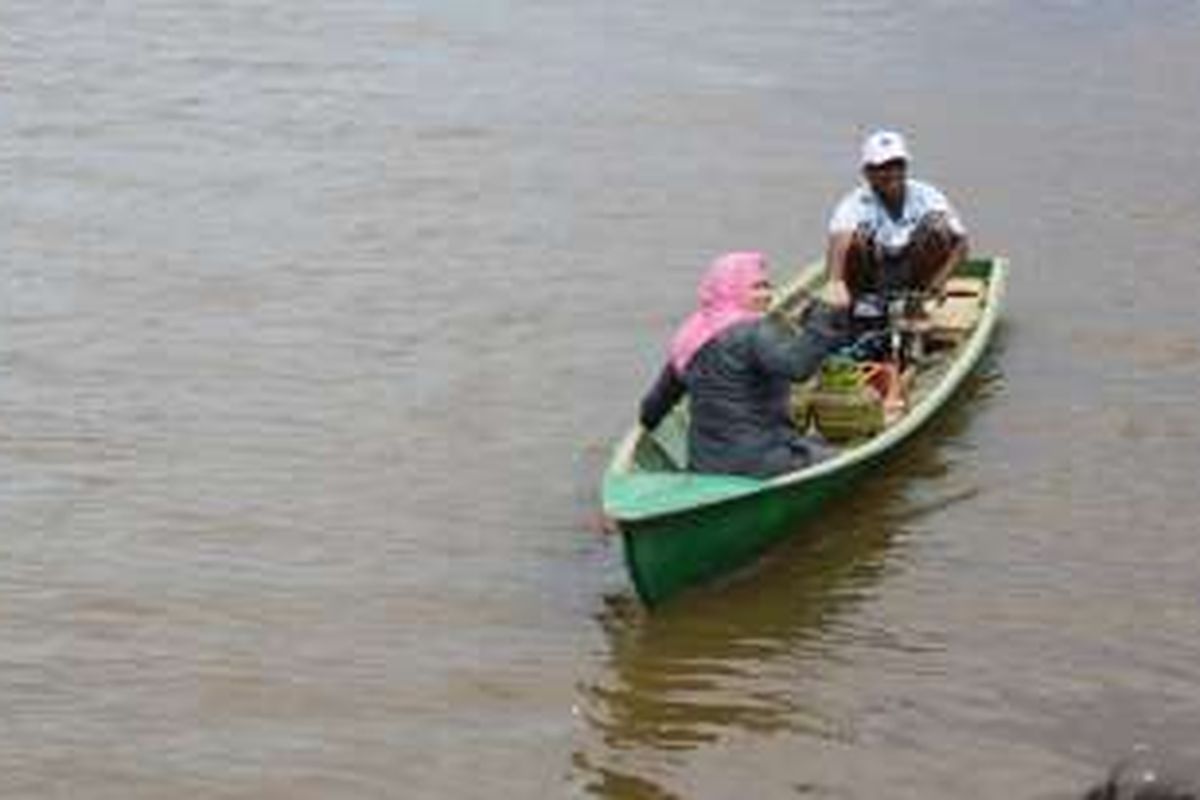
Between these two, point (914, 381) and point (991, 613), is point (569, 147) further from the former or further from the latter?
point (991, 613)

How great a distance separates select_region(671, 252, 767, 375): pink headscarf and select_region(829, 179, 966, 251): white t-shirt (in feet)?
7.68

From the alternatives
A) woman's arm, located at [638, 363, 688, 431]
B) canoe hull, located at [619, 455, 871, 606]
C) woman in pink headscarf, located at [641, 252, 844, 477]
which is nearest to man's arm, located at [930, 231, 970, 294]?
canoe hull, located at [619, 455, 871, 606]

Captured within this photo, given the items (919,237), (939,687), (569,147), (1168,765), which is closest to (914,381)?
(919,237)

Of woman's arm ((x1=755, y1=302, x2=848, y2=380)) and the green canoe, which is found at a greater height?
woman's arm ((x1=755, y1=302, x2=848, y2=380))

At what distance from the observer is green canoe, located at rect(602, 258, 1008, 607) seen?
8891mm

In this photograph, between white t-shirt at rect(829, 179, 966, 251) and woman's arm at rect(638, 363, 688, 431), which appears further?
white t-shirt at rect(829, 179, 966, 251)

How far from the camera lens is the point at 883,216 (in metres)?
11.7

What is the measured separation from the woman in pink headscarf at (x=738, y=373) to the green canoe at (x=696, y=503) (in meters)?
0.11

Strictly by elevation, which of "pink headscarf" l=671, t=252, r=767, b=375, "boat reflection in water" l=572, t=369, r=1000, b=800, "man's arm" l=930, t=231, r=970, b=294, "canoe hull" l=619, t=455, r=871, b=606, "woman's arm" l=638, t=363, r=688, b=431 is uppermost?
"pink headscarf" l=671, t=252, r=767, b=375

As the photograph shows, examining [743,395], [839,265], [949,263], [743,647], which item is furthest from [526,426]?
[743,647]

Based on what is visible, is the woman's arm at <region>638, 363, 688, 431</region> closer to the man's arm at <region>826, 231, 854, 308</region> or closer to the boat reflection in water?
the boat reflection in water

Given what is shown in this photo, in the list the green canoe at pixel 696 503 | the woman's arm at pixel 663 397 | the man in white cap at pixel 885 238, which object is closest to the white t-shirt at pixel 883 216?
the man in white cap at pixel 885 238

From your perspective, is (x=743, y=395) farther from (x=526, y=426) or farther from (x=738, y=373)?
(x=526, y=426)

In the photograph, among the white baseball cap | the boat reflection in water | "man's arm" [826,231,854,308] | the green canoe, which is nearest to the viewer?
the boat reflection in water
